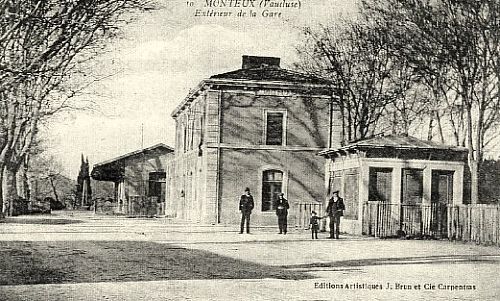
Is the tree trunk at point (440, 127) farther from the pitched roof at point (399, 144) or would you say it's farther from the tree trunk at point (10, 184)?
the tree trunk at point (10, 184)

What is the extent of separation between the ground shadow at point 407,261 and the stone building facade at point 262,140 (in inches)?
354

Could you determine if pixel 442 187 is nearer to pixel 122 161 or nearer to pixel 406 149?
pixel 406 149

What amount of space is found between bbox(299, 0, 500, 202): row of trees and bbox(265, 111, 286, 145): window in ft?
5.97

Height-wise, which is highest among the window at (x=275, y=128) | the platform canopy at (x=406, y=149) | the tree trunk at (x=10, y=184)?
the window at (x=275, y=128)

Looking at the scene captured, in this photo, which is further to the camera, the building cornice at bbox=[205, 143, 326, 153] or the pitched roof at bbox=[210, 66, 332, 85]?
the building cornice at bbox=[205, 143, 326, 153]

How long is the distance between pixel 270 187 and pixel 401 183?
5376mm

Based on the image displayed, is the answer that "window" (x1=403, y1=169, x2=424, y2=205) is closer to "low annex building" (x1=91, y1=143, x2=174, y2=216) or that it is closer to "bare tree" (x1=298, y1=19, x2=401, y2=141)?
"bare tree" (x1=298, y1=19, x2=401, y2=141)

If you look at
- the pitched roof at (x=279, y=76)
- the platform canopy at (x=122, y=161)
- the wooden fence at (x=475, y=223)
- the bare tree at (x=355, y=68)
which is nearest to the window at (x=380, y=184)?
the wooden fence at (x=475, y=223)

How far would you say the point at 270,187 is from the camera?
2145cm

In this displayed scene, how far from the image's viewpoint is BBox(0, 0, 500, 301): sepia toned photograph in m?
9.70

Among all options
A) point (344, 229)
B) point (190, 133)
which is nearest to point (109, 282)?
point (344, 229)

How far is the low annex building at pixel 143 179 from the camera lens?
1146 inches

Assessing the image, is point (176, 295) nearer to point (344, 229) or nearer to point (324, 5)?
point (324, 5)

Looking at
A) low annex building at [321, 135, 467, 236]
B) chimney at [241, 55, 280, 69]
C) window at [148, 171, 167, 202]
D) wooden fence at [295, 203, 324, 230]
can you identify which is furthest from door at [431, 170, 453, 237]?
window at [148, 171, 167, 202]
